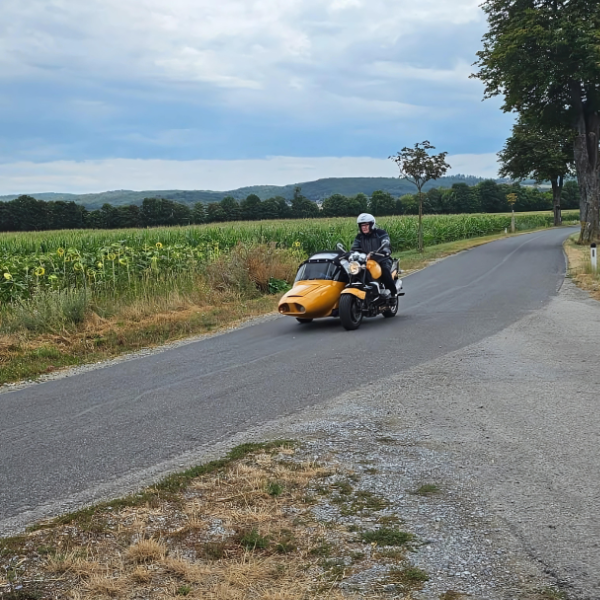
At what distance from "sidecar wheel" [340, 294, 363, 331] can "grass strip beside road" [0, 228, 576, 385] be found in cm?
249

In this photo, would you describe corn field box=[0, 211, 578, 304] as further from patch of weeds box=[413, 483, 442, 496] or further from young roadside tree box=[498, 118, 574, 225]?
young roadside tree box=[498, 118, 574, 225]

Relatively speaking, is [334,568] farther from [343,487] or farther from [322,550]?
[343,487]

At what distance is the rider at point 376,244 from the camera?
13.1m

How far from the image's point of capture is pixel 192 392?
8.02 metres

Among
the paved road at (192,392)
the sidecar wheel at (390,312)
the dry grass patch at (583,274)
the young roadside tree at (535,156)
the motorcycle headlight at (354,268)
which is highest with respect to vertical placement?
the young roadside tree at (535,156)

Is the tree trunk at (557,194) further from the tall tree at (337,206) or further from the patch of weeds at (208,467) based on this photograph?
the patch of weeds at (208,467)

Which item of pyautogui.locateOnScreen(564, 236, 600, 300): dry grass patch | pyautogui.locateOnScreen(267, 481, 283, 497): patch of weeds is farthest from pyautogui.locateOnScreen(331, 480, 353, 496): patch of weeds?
pyautogui.locateOnScreen(564, 236, 600, 300): dry grass patch

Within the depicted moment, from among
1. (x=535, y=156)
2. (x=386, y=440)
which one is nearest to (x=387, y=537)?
(x=386, y=440)

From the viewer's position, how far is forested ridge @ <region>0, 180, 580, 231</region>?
2530 inches

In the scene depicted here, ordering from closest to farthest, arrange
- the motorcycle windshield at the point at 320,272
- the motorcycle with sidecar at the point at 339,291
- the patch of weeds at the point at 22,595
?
the patch of weeds at the point at 22,595 → the motorcycle with sidecar at the point at 339,291 → the motorcycle windshield at the point at 320,272

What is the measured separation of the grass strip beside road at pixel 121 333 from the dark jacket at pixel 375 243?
2849 millimetres

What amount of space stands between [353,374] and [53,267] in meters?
10.4

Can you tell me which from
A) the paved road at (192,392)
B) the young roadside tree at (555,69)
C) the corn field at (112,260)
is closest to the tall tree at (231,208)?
→ the young roadside tree at (555,69)

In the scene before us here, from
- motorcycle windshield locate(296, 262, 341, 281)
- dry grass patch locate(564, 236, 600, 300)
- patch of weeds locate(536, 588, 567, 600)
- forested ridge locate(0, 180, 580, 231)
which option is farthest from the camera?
forested ridge locate(0, 180, 580, 231)
